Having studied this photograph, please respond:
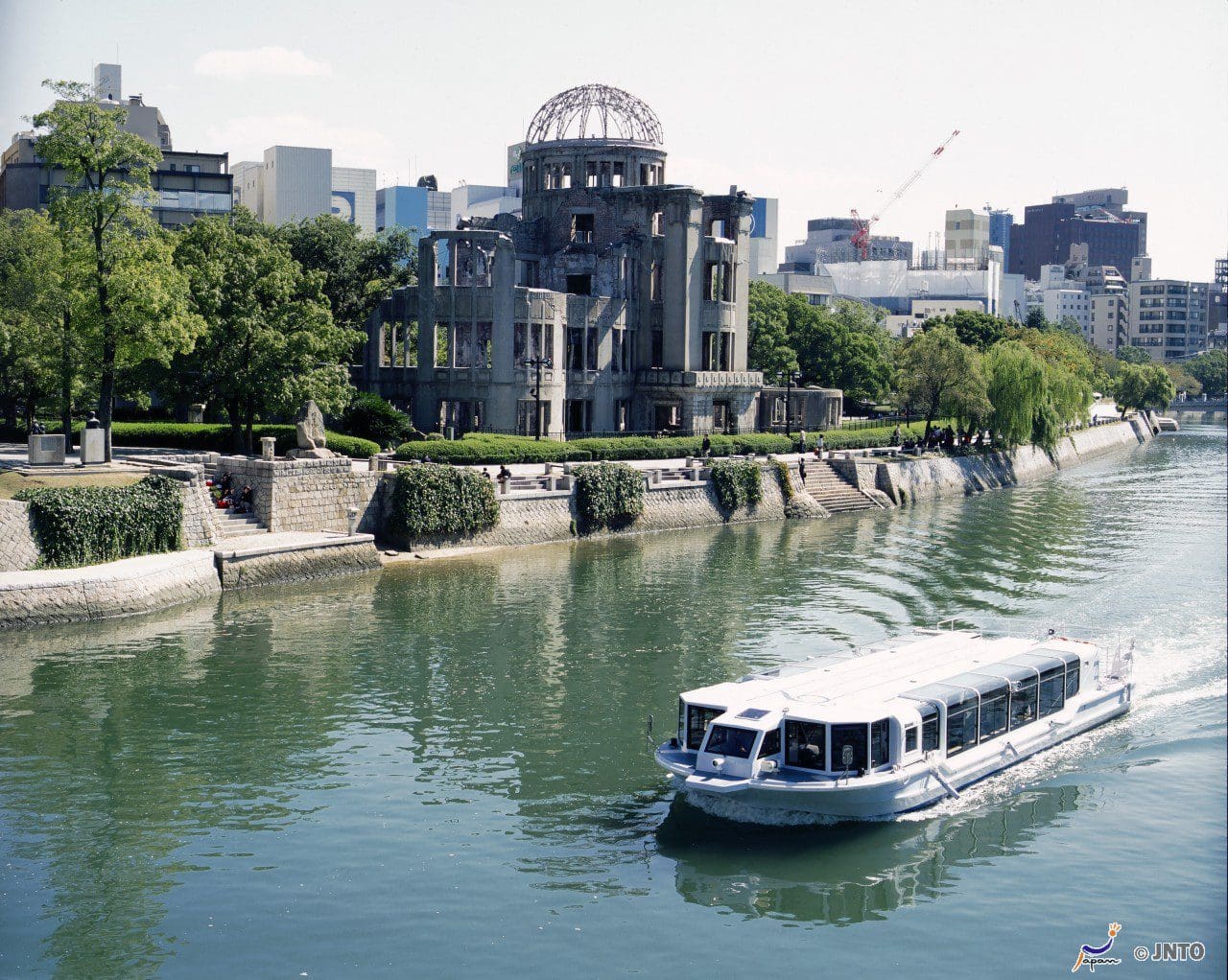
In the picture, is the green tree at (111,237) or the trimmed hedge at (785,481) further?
the trimmed hedge at (785,481)

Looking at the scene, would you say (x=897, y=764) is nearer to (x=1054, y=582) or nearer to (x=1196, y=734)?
(x=1196, y=734)

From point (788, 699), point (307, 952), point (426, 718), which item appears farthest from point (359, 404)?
point (307, 952)

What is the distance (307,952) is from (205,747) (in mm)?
9924

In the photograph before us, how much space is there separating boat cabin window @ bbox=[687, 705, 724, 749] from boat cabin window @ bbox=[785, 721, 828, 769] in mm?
1413

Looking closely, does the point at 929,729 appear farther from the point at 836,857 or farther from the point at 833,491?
the point at 833,491

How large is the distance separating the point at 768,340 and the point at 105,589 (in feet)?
221

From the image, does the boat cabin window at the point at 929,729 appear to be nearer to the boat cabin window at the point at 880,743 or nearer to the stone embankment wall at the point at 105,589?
the boat cabin window at the point at 880,743

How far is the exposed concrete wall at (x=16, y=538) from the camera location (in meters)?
41.9

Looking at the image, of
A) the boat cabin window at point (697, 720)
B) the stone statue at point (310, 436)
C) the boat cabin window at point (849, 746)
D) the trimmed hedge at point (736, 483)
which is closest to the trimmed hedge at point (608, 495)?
the trimmed hedge at point (736, 483)

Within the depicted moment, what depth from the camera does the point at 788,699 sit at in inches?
1056

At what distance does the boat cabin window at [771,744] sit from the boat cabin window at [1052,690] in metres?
7.56

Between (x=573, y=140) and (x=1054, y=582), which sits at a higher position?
(x=573, y=140)

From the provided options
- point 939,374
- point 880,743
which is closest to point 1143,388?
point 939,374

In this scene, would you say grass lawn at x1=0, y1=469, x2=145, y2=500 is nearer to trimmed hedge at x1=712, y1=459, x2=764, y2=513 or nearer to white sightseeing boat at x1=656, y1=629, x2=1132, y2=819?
white sightseeing boat at x1=656, y1=629, x2=1132, y2=819
